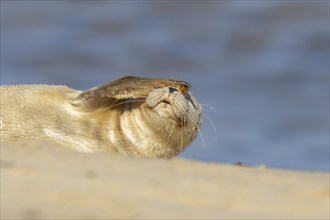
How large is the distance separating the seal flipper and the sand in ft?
7.93

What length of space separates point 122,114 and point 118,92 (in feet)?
0.97

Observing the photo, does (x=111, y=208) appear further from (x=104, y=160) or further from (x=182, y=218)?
(x=104, y=160)

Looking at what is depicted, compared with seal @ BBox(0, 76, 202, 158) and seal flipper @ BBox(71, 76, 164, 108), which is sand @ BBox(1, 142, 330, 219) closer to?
seal @ BBox(0, 76, 202, 158)

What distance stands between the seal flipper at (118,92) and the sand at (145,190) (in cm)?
242

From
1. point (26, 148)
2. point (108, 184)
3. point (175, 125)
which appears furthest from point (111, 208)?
point (175, 125)

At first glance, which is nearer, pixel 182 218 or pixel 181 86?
pixel 182 218

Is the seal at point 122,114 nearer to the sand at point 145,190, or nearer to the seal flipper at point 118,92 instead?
the seal flipper at point 118,92

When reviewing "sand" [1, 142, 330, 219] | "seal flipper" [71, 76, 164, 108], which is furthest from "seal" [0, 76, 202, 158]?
"sand" [1, 142, 330, 219]

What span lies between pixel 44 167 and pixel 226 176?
1.16 m

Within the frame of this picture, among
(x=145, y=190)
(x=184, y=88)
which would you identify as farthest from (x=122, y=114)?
(x=145, y=190)

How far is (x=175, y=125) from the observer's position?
820 cm

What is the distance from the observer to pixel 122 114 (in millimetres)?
8406

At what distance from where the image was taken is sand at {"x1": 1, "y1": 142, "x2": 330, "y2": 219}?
4.64 metres

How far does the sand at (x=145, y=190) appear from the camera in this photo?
183 inches
